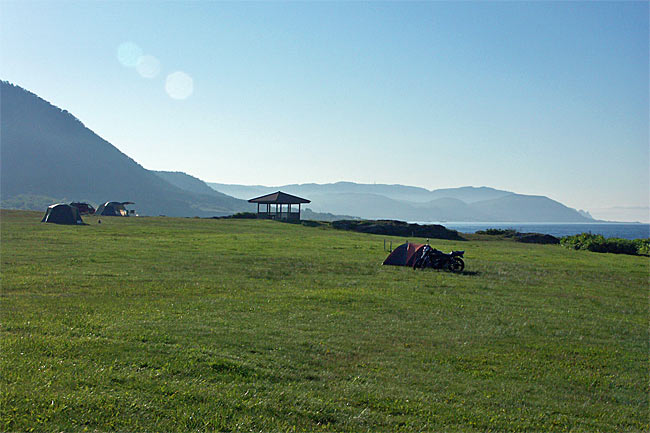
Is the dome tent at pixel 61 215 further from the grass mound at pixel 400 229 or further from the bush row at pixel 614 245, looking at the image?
the bush row at pixel 614 245

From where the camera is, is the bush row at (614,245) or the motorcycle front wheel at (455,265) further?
the bush row at (614,245)

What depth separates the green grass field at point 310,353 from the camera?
6.79m

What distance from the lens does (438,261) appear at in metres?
24.7

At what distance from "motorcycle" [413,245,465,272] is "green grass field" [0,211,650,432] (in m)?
3.89

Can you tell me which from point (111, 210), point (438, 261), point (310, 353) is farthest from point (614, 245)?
point (111, 210)

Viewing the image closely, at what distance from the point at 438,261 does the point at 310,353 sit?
15.9 meters

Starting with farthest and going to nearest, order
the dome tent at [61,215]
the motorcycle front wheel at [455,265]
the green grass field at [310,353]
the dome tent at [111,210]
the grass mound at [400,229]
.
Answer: the dome tent at [111,210]
the grass mound at [400,229]
the dome tent at [61,215]
the motorcycle front wheel at [455,265]
the green grass field at [310,353]

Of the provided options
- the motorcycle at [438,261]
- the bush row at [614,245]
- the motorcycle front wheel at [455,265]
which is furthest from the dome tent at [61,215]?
the bush row at [614,245]

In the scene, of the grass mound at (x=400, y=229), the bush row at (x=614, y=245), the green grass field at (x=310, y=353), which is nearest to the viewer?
the green grass field at (x=310, y=353)

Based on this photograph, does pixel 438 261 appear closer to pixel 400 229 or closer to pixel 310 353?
pixel 310 353

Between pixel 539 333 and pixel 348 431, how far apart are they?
801 centimetres

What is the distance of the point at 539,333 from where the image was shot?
41.6 feet

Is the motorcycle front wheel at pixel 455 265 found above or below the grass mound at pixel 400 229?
below

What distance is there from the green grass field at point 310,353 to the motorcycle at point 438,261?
389 cm
